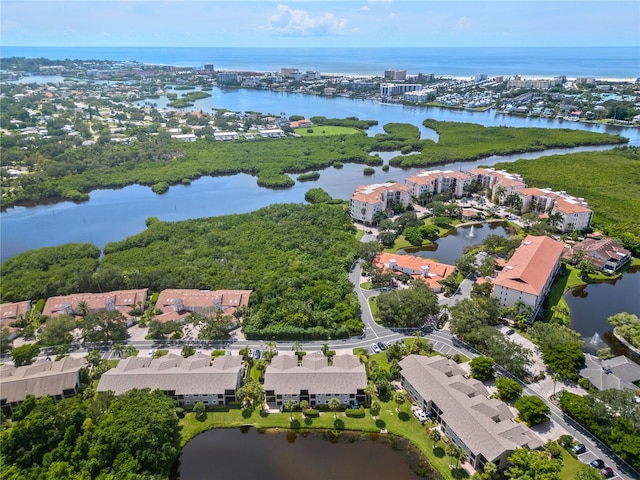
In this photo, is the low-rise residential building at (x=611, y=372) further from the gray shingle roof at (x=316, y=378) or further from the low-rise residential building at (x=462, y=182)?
the low-rise residential building at (x=462, y=182)

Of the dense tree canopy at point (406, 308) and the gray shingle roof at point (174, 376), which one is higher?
the dense tree canopy at point (406, 308)

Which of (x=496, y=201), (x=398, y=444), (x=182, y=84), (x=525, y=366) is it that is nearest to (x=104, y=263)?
(x=398, y=444)

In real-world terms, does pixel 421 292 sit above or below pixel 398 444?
above

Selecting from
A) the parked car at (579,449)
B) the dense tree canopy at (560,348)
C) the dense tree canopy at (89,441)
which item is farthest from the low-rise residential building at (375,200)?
the dense tree canopy at (89,441)

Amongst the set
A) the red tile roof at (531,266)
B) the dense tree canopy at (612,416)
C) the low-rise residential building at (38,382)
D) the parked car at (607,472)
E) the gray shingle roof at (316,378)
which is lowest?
the parked car at (607,472)

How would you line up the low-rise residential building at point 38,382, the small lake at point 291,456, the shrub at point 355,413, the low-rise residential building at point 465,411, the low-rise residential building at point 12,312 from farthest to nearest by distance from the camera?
the low-rise residential building at point 12,312
the low-rise residential building at point 38,382
the shrub at point 355,413
the small lake at point 291,456
the low-rise residential building at point 465,411

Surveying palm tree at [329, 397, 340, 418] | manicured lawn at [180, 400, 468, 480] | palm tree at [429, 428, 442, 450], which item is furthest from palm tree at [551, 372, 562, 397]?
palm tree at [329, 397, 340, 418]

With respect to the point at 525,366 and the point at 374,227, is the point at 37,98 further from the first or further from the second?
the point at 525,366
